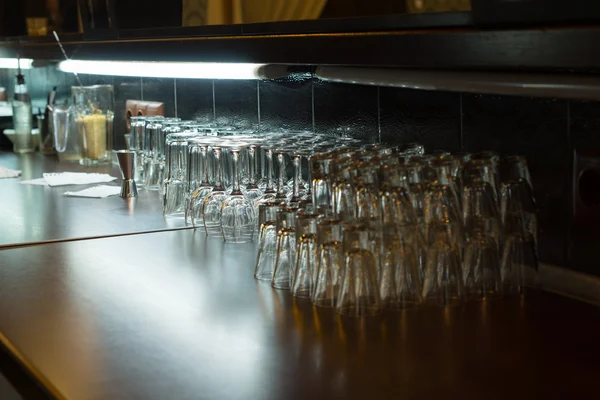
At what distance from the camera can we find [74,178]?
352 cm

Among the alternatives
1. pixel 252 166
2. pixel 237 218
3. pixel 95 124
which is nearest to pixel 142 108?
pixel 95 124

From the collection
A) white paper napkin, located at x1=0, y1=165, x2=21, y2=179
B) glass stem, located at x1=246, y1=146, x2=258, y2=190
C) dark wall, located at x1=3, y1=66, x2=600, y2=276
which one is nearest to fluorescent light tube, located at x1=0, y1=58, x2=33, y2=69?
white paper napkin, located at x1=0, y1=165, x2=21, y2=179

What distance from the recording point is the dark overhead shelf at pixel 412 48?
1086 mm

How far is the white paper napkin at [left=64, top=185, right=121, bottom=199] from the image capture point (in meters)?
3.13

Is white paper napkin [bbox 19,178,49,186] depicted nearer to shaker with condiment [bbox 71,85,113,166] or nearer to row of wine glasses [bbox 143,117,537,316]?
shaker with condiment [bbox 71,85,113,166]

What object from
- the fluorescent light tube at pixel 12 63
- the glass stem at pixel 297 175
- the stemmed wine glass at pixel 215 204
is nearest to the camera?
the glass stem at pixel 297 175

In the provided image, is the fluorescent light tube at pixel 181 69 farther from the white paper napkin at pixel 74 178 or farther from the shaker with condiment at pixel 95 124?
the white paper napkin at pixel 74 178

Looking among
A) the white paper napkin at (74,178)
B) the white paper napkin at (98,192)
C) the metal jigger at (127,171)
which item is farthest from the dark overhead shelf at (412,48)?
the white paper napkin at (74,178)

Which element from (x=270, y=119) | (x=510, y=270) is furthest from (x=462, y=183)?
(x=270, y=119)

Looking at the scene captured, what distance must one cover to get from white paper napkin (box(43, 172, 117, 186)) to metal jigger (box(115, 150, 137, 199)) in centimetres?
42

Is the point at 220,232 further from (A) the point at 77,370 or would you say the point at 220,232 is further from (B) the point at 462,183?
(A) the point at 77,370

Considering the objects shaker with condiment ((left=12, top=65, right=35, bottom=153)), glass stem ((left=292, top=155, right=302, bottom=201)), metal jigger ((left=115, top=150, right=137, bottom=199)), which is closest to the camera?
glass stem ((left=292, top=155, right=302, bottom=201))

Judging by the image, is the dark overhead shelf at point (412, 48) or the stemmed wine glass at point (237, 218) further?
the stemmed wine glass at point (237, 218)

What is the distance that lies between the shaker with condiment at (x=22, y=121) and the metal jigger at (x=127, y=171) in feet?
5.25
